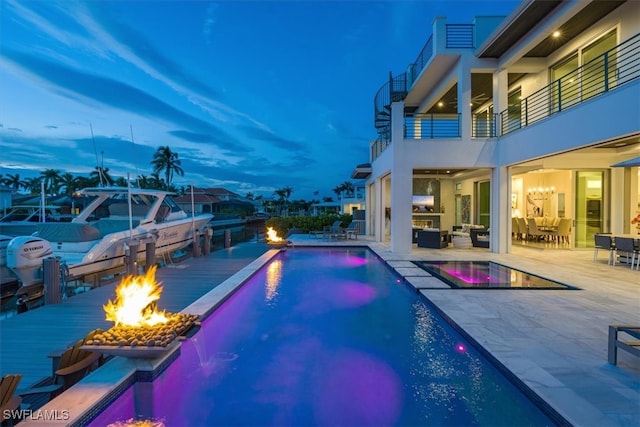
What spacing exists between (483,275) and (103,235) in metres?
11.1

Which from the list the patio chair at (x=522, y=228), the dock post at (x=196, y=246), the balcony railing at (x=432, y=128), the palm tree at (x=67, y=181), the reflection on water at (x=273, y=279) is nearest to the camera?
the reflection on water at (x=273, y=279)

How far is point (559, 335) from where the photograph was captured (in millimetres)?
3938

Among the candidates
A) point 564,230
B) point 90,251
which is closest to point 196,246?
point 90,251

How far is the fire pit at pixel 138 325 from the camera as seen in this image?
3.21m

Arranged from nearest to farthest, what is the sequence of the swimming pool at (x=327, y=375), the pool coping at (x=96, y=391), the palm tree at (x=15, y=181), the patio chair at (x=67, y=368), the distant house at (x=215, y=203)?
the pool coping at (x=96, y=391)
the swimming pool at (x=327, y=375)
the patio chair at (x=67, y=368)
the distant house at (x=215, y=203)
the palm tree at (x=15, y=181)

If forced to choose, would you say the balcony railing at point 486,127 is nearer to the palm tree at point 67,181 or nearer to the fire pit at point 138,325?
the fire pit at point 138,325

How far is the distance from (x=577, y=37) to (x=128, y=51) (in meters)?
17.8

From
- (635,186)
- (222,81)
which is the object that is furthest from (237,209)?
(635,186)

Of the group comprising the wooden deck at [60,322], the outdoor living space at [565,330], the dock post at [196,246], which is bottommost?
the wooden deck at [60,322]

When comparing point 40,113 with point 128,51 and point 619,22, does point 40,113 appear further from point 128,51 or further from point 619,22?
point 619,22

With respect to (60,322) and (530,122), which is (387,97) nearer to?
(530,122)

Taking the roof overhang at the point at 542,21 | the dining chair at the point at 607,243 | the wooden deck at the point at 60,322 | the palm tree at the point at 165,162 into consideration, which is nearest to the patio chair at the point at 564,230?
the dining chair at the point at 607,243

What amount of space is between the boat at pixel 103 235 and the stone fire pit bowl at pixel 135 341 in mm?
4867

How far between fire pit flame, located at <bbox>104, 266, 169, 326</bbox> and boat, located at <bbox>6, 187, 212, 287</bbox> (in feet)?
14.8
